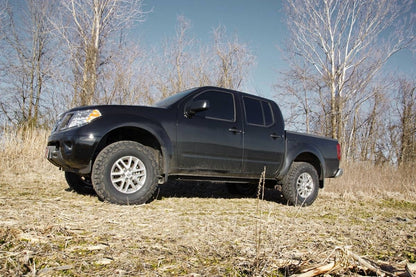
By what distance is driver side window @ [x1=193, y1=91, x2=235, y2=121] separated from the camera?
4.54 meters

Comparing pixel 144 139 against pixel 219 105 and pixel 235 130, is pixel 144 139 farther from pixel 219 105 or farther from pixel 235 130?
pixel 235 130

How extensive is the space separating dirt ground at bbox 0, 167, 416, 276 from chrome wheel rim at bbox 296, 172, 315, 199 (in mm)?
1517

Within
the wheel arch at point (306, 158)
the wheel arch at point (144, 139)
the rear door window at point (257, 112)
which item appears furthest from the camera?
the wheel arch at point (306, 158)

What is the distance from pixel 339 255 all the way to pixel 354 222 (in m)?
2.35

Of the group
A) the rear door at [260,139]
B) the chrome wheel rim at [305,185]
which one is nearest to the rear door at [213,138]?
the rear door at [260,139]

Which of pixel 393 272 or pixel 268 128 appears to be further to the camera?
pixel 268 128

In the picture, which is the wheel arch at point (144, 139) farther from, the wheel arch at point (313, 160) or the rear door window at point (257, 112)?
the wheel arch at point (313, 160)

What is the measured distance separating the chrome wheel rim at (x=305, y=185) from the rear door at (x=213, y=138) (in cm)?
135

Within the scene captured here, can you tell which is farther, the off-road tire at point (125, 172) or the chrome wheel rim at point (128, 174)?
the chrome wheel rim at point (128, 174)

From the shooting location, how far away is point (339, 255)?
1626 millimetres

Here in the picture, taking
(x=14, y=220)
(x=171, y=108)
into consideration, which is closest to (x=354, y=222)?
(x=171, y=108)

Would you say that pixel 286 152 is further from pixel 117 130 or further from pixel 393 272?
pixel 393 272

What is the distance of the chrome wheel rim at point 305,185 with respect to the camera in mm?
5262

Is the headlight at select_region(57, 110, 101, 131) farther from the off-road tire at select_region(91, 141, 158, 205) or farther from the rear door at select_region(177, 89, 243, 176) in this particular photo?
the rear door at select_region(177, 89, 243, 176)
